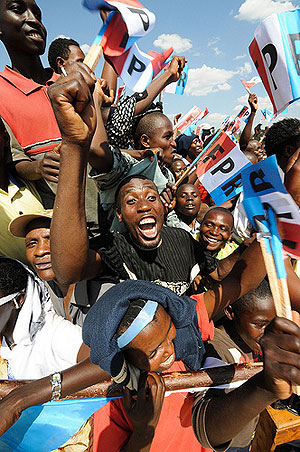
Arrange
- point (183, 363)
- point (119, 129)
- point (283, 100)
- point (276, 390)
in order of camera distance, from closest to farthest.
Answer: point (276, 390)
point (183, 363)
point (283, 100)
point (119, 129)

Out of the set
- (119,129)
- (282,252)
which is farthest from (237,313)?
(119,129)

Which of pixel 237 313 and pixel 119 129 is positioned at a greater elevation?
pixel 119 129

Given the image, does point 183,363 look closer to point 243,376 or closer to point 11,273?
point 243,376

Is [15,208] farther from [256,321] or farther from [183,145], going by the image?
[183,145]

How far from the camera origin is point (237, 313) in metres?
2.24

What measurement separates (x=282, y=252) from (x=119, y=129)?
6.09 feet

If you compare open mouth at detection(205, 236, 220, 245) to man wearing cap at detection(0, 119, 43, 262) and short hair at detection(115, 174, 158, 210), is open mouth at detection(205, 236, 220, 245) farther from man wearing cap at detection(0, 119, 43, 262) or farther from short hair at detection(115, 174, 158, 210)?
man wearing cap at detection(0, 119, 43, 262)

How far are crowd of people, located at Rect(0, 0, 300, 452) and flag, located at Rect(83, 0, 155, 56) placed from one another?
0.76 feet

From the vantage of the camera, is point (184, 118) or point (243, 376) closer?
point (243, 376)

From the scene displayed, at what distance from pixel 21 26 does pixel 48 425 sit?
221cm

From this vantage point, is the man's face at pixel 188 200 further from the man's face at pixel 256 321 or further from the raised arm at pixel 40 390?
the raised arm at pixel 40 390

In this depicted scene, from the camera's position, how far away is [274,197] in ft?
3.55

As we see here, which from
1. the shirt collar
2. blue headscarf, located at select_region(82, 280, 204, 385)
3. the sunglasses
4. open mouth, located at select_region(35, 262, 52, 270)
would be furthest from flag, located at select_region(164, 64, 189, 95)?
blue headscarf, located at select_region(82, 280, 204, 385)

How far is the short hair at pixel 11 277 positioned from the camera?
6.10 feet
